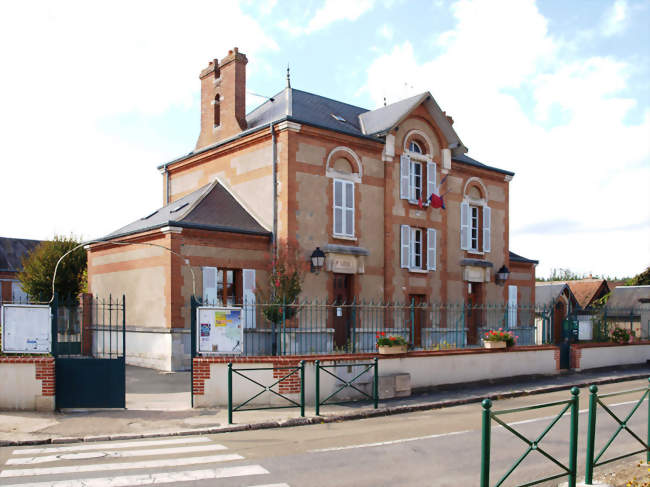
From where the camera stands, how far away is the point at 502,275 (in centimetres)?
2592

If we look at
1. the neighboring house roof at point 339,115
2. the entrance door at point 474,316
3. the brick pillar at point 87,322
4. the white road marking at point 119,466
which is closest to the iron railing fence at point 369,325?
the entrance door at point 474,316

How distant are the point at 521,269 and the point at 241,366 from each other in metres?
20.5

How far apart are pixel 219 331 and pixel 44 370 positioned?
3.17 meters

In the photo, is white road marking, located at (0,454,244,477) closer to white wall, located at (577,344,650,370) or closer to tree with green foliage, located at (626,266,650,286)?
white wall, located at (577,344,650,370)

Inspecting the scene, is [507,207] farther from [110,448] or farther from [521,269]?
[110,448]

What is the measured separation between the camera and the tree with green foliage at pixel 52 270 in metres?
28.2

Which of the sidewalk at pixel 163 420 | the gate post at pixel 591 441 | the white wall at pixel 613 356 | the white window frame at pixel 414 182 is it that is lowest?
the white wall at pixel 613 356

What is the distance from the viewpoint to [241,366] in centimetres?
1149

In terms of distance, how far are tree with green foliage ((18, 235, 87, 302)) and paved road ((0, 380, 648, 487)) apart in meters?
21.2

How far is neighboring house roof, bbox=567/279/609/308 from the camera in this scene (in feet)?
141

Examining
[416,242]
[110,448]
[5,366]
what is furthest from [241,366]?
[416,242]

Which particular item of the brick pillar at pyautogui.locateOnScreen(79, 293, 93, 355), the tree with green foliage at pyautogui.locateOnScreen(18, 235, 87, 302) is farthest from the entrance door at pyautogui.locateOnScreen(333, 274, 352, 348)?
the tree with green foliage at pyautogui.locateOnScreen(18, 235, 87, 302)

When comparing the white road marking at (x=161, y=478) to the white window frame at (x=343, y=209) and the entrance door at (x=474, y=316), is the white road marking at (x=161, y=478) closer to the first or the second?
the white window frame at (x=343, y=209)

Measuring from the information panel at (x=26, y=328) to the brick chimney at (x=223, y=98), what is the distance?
12.5m
